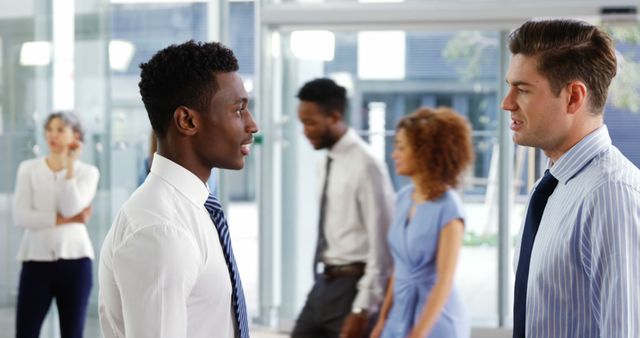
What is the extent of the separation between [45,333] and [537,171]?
3.22m

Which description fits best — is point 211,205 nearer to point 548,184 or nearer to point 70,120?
point 548,184

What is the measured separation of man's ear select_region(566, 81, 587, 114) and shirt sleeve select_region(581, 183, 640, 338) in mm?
216

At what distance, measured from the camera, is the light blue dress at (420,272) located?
3.58m

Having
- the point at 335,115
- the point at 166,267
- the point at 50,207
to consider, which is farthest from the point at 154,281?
the point at 50,207

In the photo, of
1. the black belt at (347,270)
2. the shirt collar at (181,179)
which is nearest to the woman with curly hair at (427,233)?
the black belt at (347,270)

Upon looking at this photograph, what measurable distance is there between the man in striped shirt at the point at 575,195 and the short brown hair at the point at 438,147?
1.70 metres

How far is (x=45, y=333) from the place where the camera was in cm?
A: 566

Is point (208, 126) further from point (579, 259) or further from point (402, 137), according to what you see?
point (402, 137)

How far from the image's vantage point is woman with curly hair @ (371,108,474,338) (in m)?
3.56

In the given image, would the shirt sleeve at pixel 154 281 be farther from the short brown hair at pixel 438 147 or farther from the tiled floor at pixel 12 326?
the tiled floor at pixel 12 326

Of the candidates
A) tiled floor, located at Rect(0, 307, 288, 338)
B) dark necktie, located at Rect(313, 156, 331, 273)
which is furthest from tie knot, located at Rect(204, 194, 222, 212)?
tiled floor, located at Rect(0, 307, 288, 338)

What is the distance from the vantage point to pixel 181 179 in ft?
5.83

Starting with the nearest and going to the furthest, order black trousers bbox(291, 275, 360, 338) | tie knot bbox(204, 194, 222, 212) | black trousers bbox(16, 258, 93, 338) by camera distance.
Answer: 1. tie knot bbox(204, 194, 222, 212)
2. black trousers bbox(291, 275, 360, 338)
3. black trousers bbox(16, 258, 93, 338)

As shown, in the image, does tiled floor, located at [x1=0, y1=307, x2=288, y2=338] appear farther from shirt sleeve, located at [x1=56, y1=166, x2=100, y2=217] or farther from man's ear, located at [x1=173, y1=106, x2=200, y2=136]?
man's ear, located at [x1=173, y1=106, x2=200, y2=136]
